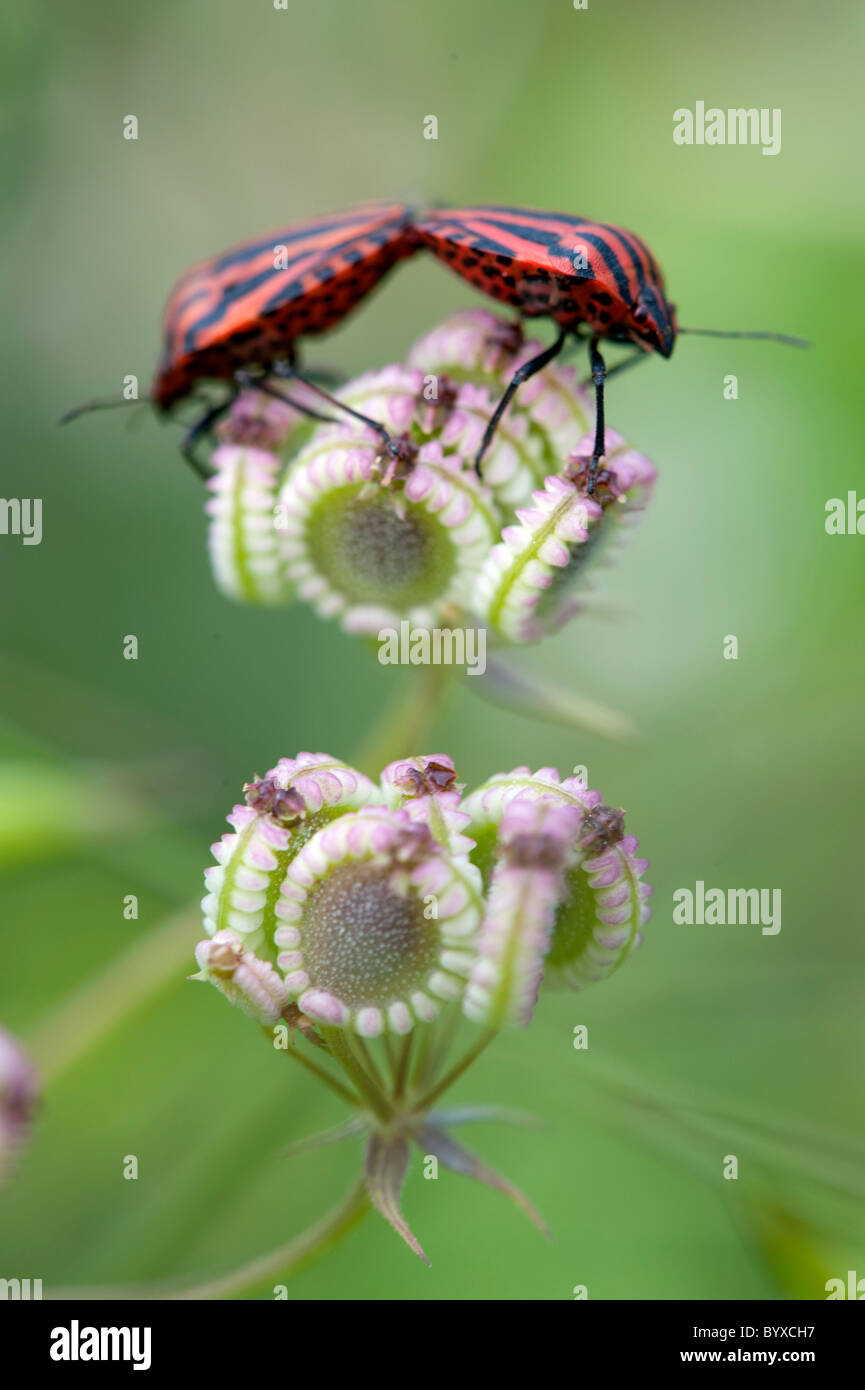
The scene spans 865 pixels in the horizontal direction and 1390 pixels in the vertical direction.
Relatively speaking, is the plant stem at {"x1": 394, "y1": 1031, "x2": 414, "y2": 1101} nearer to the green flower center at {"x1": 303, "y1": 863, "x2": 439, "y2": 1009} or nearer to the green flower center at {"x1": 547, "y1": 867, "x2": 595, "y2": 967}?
the green flower center at {"x1": 303, "y1": 863, "x2": 439, "y2": 1009}

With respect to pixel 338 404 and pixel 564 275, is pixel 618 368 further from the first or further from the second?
pixel 338 404

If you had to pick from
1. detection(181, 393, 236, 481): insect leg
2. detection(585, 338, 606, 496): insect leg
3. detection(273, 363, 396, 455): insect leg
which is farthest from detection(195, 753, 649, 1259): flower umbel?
detection(181, 393, 236, 481): insect leg

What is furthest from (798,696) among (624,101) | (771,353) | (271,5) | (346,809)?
(271,5)

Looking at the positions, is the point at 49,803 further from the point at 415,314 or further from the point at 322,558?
the point at 415,314

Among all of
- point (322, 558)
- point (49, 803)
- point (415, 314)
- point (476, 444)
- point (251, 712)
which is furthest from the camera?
point (415, 314)

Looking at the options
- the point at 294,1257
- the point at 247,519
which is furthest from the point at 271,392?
the point at 294,1257

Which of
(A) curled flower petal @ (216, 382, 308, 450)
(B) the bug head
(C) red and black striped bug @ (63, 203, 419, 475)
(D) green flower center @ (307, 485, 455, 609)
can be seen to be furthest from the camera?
(C) red and black striped bug @ (63, 203, 419, 475)
